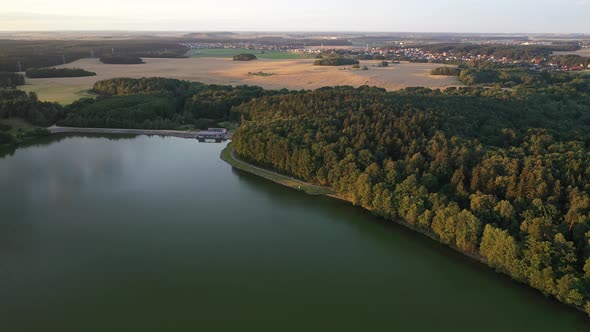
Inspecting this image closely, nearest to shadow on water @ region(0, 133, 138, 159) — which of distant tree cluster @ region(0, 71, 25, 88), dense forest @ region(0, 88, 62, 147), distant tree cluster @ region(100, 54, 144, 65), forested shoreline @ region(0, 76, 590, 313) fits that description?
dense forest @ region(0, 88, 62, 147)

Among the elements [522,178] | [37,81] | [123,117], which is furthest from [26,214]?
[37,81]

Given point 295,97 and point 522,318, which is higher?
point 295,97

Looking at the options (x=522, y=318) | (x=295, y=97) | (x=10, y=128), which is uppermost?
(x=295, y=97)

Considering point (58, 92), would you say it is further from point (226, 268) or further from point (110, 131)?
point (226, 268)

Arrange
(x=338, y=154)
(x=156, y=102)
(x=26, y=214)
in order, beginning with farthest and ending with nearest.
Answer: (x=156, y=102) < (x=338, y=154) < (x=26, y=214)

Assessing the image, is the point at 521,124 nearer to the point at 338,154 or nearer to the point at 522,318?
the point at 338,154

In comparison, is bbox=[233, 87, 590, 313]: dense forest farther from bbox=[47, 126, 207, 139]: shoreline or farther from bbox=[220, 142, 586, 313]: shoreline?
bbox=[47, 126, 207, 139]: shoreline

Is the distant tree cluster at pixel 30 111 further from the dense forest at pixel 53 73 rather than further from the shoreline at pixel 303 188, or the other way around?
the dense forest at pixel 53 73
